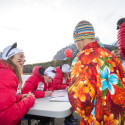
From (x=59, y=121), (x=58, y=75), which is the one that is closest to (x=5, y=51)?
(x=58, y=75)

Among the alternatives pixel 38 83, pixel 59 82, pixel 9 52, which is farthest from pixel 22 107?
pixel 59 82

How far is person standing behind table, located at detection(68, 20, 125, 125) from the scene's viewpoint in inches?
29.2

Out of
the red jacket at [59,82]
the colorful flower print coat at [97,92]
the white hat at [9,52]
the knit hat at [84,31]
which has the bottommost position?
the red jacket at [59,82]

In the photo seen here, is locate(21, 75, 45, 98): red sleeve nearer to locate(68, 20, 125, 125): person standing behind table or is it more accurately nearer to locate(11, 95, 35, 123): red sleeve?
locate(11, 95, 35, 123): red sleeve

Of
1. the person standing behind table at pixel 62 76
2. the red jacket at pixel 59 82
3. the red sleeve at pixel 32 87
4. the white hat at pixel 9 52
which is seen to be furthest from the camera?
the person standing behind table at pixel 62 76

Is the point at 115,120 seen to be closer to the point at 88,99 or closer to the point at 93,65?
the point at 88,99

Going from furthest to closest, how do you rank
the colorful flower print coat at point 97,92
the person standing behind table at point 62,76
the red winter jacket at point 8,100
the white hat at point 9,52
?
the person standing behind table at point 62,76 < the white hat at point 9,52 < the red winter jacket at point 8,100 < the colorful flower print coat at point 97,92

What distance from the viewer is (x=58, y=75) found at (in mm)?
3113

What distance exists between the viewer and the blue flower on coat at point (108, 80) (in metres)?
0.76

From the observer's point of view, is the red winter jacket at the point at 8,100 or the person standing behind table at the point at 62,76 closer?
the red winter jacket at the point at 8,100

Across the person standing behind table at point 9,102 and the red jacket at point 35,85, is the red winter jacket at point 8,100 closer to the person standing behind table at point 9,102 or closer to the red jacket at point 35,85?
the person standing behind table at point 9,102

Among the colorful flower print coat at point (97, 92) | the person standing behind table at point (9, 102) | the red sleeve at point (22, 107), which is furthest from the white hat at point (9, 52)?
the colorful flower print coat at point (97, 92)

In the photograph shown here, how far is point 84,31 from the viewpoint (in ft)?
3.31

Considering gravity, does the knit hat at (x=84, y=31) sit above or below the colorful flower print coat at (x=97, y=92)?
above
